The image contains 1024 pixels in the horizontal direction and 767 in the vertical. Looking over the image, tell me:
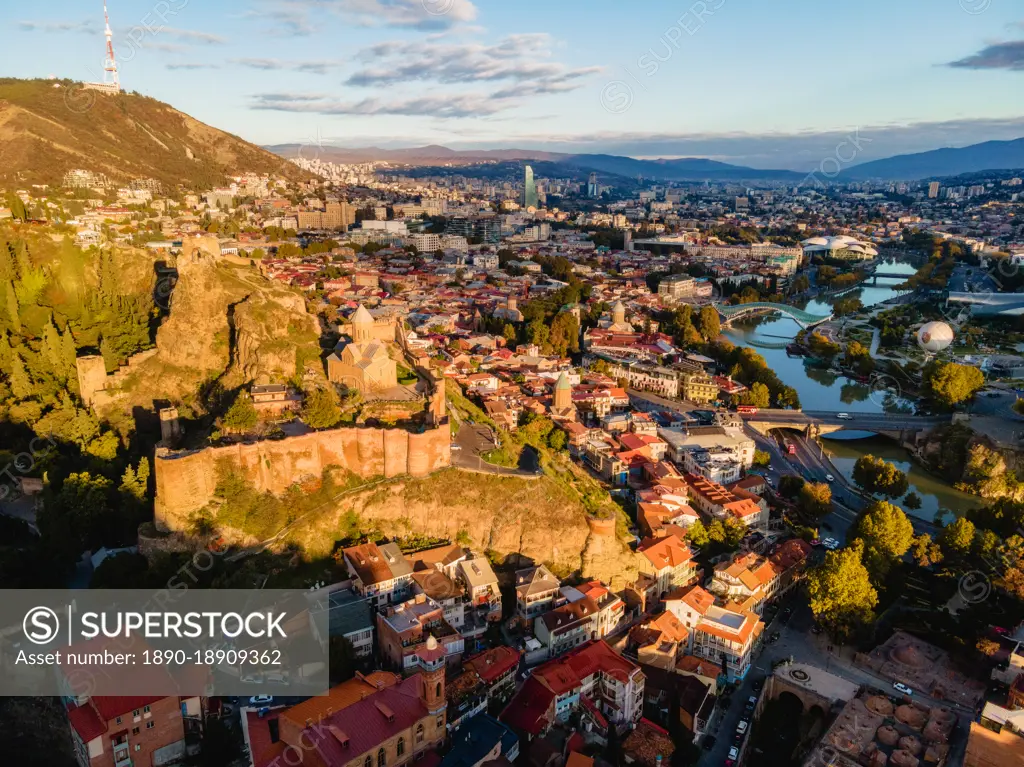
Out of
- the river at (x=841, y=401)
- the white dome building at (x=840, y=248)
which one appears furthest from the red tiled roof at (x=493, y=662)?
the white dome building at (x=840, y=248)

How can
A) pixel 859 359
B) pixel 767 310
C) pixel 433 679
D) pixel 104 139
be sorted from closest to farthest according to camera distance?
pixel 433 679
pixel 859 359
pixel 767 310
pixel 104 139

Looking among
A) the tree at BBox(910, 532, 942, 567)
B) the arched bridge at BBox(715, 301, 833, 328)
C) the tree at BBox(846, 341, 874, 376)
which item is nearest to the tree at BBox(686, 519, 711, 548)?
the tree at BBox(910, 532, 942, 567)

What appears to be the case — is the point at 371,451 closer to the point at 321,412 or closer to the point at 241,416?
the point at 321,412

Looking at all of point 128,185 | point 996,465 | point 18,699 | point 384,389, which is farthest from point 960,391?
point 128,185

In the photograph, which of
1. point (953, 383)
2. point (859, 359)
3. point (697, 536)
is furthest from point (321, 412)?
point (859, 359)

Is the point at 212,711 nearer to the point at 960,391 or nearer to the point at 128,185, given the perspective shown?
the point at 960,391

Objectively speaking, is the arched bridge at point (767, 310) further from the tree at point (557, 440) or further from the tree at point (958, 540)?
the tree at point (958, 540)
